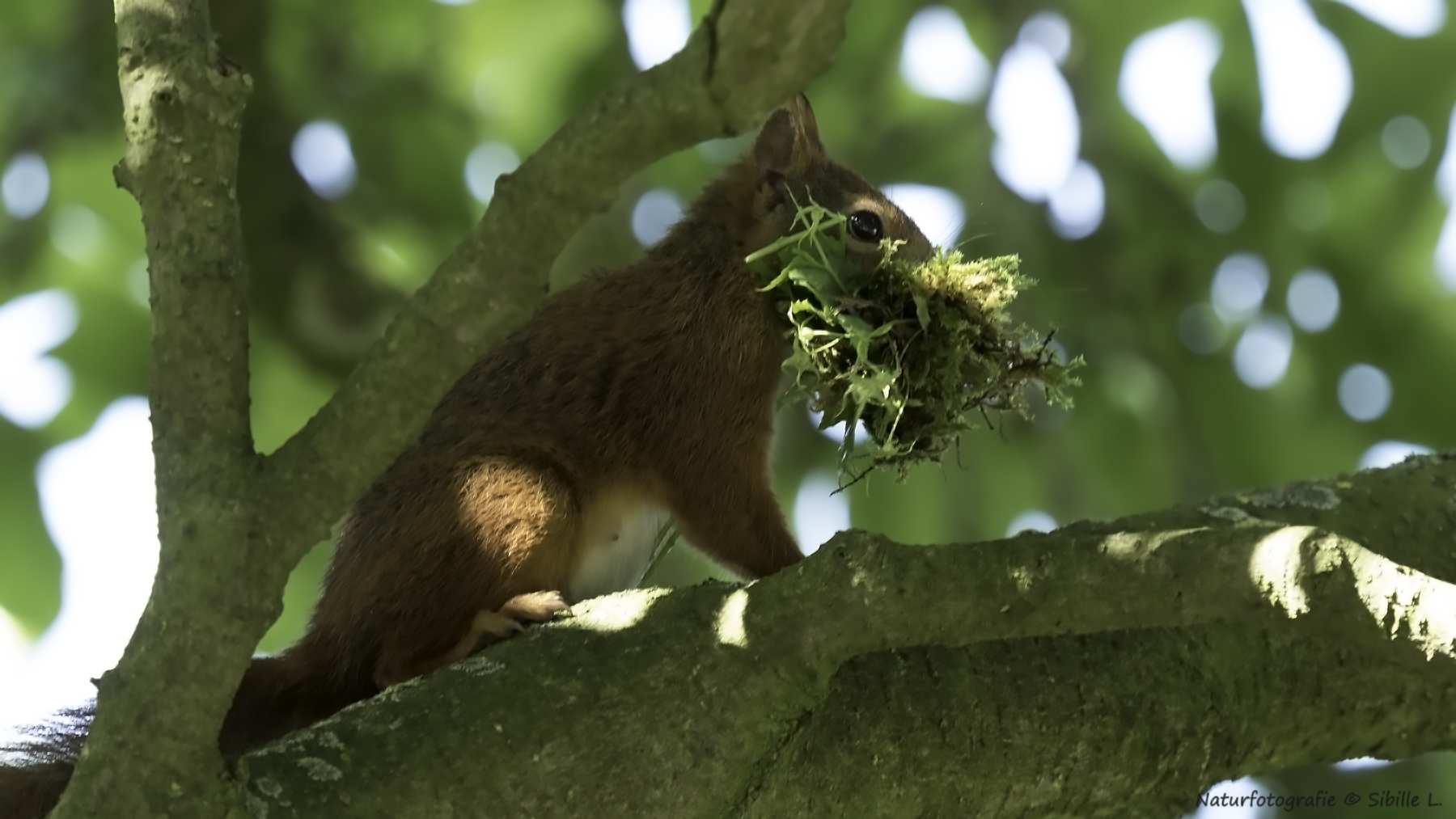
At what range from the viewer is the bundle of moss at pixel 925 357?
2.50 metres

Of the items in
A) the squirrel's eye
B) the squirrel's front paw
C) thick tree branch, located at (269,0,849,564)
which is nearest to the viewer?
thick tree branch, located at (269,0,849,564)

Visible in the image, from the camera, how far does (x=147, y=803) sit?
1620 millimetres

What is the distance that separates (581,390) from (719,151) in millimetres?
1934

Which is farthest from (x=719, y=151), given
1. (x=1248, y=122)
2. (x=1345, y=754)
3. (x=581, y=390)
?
(x=1345, y=754)

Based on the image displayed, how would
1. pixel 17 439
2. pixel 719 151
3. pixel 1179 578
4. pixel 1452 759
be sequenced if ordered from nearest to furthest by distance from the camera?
pixel 1179 578
pixel 17 439
pixel 1452 759
pixel 719 151

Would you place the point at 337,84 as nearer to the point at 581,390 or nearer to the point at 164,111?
the point at 581,390

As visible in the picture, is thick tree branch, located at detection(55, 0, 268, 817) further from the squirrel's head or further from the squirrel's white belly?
the squirrel's head

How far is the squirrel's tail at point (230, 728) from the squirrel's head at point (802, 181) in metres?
1.44

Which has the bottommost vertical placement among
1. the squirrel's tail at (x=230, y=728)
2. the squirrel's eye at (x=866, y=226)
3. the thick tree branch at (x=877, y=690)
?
the thick tree branch at (x=877, y=690)

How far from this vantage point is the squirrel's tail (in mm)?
2008

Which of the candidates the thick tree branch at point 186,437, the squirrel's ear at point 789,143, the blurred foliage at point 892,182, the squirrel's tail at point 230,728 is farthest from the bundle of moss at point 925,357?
the blurred foliage at point 892,182

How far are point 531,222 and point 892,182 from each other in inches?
118

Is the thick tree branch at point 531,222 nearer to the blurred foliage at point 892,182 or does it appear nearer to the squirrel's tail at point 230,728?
the squirrel's tail at point 230,728

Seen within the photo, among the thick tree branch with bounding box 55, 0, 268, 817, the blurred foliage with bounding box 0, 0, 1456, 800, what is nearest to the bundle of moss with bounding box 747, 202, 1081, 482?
the thick tree branch with bounding box 55, 0, 268, 817
